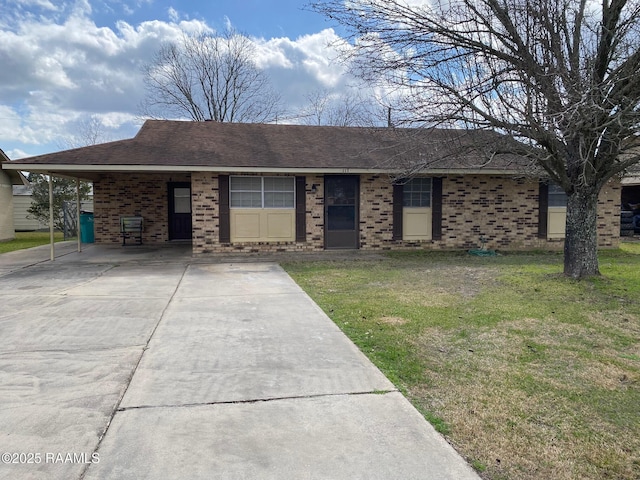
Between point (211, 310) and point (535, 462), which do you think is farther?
point (211, 310)

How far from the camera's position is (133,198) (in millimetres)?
15375

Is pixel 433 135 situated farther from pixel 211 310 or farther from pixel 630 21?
pixel 211 310

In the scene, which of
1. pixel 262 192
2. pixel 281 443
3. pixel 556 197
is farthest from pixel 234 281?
pixel 556 197

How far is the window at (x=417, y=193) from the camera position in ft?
44.4

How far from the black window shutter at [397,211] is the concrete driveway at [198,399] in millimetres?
Answer: 7453

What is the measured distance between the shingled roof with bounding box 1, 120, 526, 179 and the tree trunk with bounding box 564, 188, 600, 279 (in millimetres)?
1549

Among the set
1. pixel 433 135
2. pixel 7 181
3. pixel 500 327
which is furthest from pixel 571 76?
pixel 7 181

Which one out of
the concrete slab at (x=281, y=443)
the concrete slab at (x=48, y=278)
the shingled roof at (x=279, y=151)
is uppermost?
the shingled roof at (x=279, y=151)

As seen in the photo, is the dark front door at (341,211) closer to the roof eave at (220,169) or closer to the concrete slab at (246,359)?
the roof eave at (220,169)

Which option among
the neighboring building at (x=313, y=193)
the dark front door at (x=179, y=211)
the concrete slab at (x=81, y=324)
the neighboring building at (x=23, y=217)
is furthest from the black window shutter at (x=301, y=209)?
the neighboring building at (x=23, y=217)

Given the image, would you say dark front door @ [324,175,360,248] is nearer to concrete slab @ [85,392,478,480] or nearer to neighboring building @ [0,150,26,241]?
concrete slab @ [85,392,478,480]

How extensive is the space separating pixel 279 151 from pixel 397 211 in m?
3.83

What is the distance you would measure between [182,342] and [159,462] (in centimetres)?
227

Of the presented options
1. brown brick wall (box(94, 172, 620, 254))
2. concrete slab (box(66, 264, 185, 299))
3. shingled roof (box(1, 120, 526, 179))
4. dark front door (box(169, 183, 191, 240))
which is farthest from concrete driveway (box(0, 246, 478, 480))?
dark front door (box(169, 183, 191, 240))
